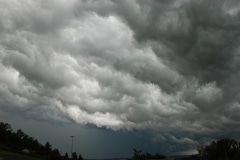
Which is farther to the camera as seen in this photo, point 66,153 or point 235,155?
point 66,153

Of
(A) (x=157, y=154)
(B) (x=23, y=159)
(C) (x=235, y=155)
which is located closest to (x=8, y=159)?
(B) (x=23, y=159)

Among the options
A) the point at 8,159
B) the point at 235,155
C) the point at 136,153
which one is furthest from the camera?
the point at 136,153

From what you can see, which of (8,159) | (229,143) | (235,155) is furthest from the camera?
(229,143)

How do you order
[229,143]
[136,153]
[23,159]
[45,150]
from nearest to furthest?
[23,159] < [229,143] < [136,153] < [45,150]

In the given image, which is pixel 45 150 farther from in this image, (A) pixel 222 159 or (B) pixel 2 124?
(A) pixel 222 159

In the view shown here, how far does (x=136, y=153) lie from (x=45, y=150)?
2313 inches

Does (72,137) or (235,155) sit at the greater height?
(72,137)

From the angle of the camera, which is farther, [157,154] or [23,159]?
[157,154]

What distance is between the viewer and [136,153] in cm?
17725

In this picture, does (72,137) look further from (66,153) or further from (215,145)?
(215,145)

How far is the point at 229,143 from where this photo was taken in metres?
166

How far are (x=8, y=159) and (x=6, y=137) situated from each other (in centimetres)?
8609

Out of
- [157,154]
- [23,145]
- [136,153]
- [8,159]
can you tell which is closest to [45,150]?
[23,145]

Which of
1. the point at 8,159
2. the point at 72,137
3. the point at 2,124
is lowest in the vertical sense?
the point at 8,159
